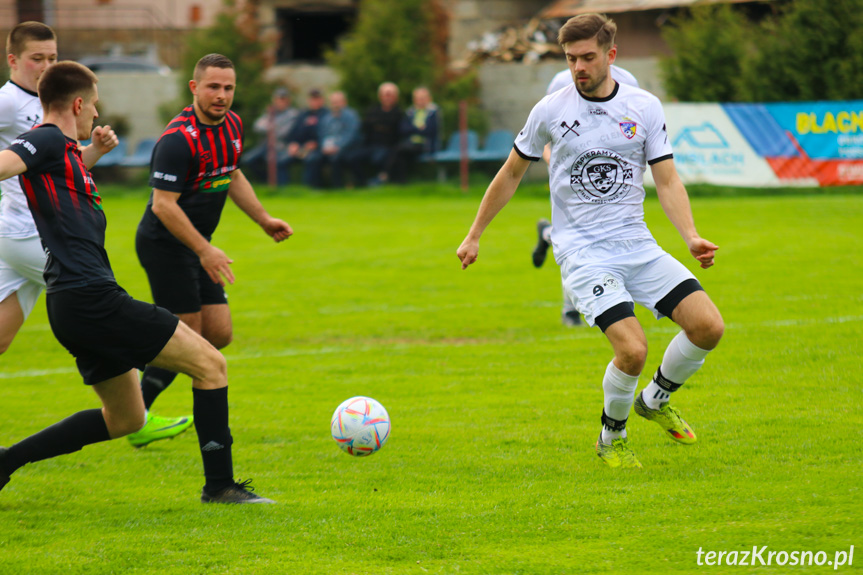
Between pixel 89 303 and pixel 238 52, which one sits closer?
pixel 89 303

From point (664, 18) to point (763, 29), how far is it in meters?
5.37

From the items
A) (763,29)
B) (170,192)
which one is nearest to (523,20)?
(763,29)

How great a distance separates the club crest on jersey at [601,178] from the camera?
17.7 feet

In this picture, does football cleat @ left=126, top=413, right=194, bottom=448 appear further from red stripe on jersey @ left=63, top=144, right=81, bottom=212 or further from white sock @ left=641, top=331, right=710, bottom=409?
white sock @ left=641, top=331, right=710, bottom=409

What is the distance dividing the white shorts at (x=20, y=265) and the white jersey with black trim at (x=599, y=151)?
285 centimetres

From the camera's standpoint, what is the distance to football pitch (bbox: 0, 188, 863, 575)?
4.07 meters

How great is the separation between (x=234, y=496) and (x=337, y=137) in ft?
61.4

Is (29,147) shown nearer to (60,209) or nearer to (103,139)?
(60,209)

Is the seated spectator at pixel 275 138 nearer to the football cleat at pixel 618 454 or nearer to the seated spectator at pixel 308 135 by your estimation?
the seated spectator at pixel 308 135

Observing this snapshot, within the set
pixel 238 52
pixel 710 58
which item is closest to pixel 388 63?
pixel 238 52

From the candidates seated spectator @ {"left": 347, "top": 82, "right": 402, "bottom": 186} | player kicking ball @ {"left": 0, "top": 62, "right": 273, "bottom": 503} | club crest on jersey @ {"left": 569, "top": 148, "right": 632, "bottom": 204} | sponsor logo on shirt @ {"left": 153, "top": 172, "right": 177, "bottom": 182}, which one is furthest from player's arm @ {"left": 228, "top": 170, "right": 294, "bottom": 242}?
seated spectator @ {"left": 347, "top": 82, "right": 402, "bottom": 186}

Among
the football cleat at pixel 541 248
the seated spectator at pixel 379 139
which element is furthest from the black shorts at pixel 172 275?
the seated spectator at pixel 379 139

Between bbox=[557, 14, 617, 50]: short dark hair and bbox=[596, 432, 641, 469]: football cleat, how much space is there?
6.93ft

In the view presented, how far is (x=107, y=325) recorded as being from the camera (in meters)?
4.45
